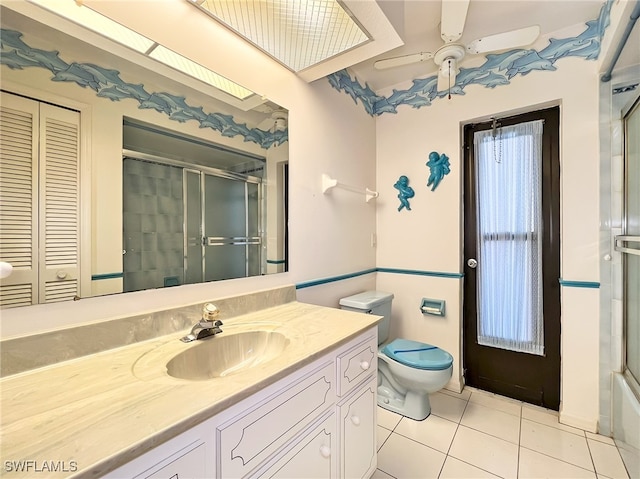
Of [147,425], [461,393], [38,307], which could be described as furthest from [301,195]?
[461,393]

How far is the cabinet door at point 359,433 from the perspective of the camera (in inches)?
43.7

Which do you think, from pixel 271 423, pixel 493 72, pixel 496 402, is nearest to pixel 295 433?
pixel 271 423

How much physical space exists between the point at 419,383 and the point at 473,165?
1652 mm

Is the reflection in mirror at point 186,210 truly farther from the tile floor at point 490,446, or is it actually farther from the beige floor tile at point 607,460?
the beige floor tile at point 607,460

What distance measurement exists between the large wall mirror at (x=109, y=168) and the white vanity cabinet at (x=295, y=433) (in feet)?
2.06

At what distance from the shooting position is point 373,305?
6.57 ft

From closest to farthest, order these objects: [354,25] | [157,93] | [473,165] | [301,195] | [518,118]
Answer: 1. [157,93]
2. [354,25]
3. [301,195]
4. [518,118]
5. [473,165]

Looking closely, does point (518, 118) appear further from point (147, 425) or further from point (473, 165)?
point (147, 425)

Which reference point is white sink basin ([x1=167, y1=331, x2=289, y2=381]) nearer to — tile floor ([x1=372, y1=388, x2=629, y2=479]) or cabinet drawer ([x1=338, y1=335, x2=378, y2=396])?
cabinet drawer ([x1=338, y1=335, x2=378, y2=396])

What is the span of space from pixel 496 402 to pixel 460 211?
1420mm

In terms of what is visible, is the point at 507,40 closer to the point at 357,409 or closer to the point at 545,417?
the point at 357,409

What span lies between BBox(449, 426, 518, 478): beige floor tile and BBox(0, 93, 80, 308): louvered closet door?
1987 mm

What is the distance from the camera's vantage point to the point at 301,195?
1.73 m

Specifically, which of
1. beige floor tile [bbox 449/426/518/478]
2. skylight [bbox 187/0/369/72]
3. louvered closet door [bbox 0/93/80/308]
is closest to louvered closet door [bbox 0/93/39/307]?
louvered closet door [bbox 0/93/80/308]
